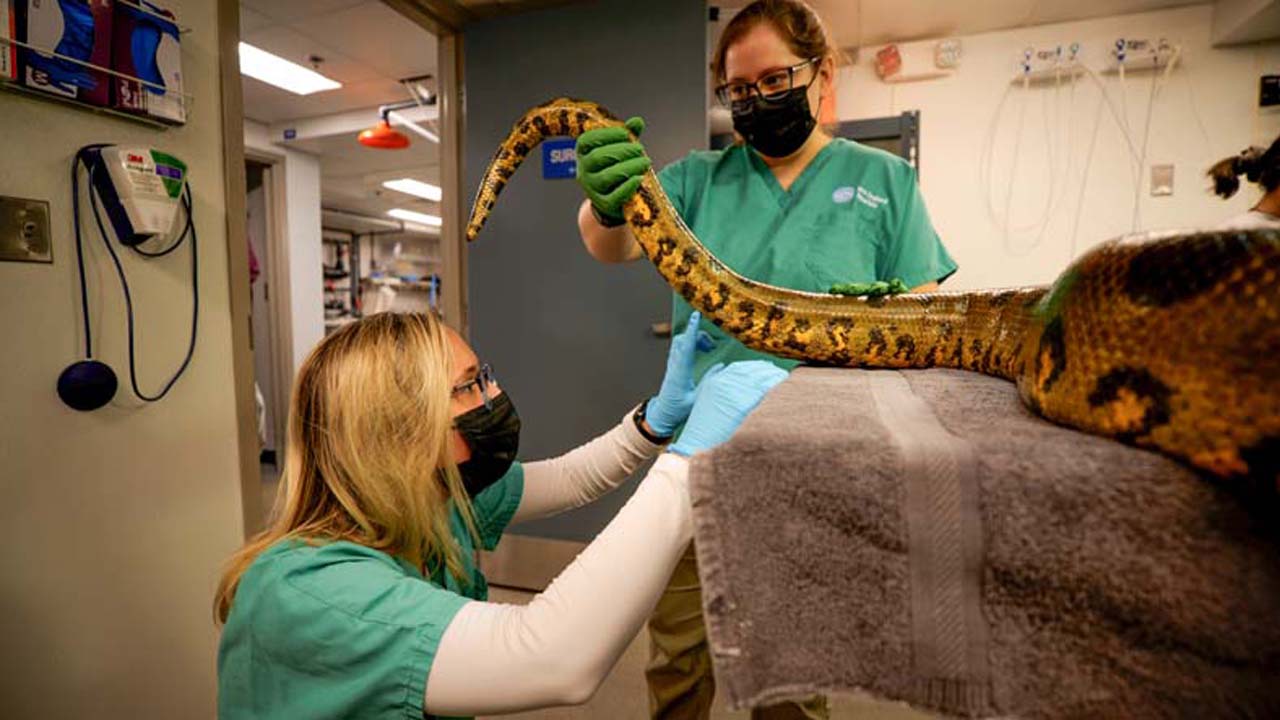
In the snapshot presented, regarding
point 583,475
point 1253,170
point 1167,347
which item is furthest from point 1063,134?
point 1167,347

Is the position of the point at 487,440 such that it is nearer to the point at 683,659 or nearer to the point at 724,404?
the point at 724,404

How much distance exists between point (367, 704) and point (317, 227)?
6845 mm

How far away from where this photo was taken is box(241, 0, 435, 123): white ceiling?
147 inches

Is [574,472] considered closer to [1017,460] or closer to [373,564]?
[373,564]

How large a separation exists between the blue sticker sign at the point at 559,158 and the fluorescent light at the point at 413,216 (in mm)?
8761

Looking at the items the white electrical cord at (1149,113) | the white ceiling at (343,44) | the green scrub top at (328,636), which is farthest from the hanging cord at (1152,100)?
the white ceiling at (343,44)

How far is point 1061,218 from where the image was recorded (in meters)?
3.50

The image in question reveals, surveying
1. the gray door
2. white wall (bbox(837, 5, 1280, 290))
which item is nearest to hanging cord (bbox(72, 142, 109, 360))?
the gray door

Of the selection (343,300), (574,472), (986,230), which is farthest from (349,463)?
(343,300)

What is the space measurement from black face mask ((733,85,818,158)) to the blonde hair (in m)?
0.94

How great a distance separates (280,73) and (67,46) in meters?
3.94

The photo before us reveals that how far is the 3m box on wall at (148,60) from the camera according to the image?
1.63m

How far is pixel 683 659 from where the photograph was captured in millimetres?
1548

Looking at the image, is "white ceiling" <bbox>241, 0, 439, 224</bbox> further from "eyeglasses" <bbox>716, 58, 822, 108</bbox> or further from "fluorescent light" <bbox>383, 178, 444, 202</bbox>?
"eyeglasses" <bbox>716, 58, 822, 108</bbox>
